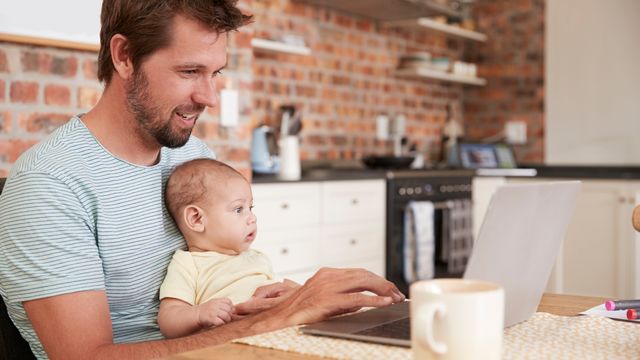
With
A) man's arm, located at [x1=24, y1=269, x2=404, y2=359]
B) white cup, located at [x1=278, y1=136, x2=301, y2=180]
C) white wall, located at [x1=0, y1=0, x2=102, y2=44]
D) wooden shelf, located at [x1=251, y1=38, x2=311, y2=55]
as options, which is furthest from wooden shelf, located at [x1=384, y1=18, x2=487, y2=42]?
man's arm, located at [x1=24, y1=269, x2=404, y2=359]

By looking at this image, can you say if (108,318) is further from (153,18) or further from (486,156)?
(486,156)

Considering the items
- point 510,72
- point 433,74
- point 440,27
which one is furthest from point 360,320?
point 510,72

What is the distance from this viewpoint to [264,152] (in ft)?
13.8

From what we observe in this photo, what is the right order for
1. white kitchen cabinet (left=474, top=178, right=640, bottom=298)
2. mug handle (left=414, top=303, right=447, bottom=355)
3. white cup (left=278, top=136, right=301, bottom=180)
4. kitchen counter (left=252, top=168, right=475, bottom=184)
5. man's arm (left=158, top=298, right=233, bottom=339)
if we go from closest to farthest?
1. mug handle (left=414, top=303, right=447, bottom=355)
2. man's arm (left=158, top=298, right=233, bottom=339)
3. kitchen counter (left=252, top=168, right=475, bottom=184)
4. white cup (left=278, top=136, right=301, bottom=180)
5. white kitchen cabinet (left=474, top=178, right=640, bottom=298)

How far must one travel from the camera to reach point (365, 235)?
177 inches

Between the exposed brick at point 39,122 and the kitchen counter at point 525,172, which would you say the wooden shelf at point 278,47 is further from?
the exposed brick at point 39,122

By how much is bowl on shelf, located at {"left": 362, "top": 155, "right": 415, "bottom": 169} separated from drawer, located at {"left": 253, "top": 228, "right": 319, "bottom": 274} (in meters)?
1.07

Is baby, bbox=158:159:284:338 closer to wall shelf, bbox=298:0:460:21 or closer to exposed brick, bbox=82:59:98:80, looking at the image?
exposed brick, bbox=82:59:98:80

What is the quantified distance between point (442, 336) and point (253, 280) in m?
0.94

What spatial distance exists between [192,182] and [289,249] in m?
2.25

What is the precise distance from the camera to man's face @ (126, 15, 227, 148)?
1.57 m

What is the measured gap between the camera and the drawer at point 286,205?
3.70 m

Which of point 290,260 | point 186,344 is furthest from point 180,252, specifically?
point 290,260

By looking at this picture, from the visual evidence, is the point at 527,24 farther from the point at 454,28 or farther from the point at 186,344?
the point at 186,344
